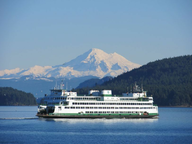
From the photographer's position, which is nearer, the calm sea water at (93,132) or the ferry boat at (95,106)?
the calm sea water at (93,132)

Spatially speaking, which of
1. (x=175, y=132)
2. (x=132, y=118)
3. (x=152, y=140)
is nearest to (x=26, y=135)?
(x=152, y=140)

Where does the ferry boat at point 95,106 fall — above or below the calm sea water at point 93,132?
above

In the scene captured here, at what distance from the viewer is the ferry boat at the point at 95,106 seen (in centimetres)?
11644

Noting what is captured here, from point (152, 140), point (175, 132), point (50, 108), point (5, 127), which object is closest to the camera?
point (152, 140)

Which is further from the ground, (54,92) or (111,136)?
(54,92)

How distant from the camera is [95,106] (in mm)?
119125

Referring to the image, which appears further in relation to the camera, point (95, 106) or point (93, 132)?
point (95, 106)

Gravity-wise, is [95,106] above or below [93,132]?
above

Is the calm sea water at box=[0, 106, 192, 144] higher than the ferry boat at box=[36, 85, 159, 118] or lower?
lower

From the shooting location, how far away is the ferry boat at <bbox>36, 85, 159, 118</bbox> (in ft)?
382

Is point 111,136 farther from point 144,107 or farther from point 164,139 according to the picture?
point 144,107

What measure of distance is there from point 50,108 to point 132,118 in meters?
22.0

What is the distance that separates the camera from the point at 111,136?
277 feet

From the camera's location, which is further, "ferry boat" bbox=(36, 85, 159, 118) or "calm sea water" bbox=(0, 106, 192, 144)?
"ferry boat" bbox=(36, 85, 159, 118)
